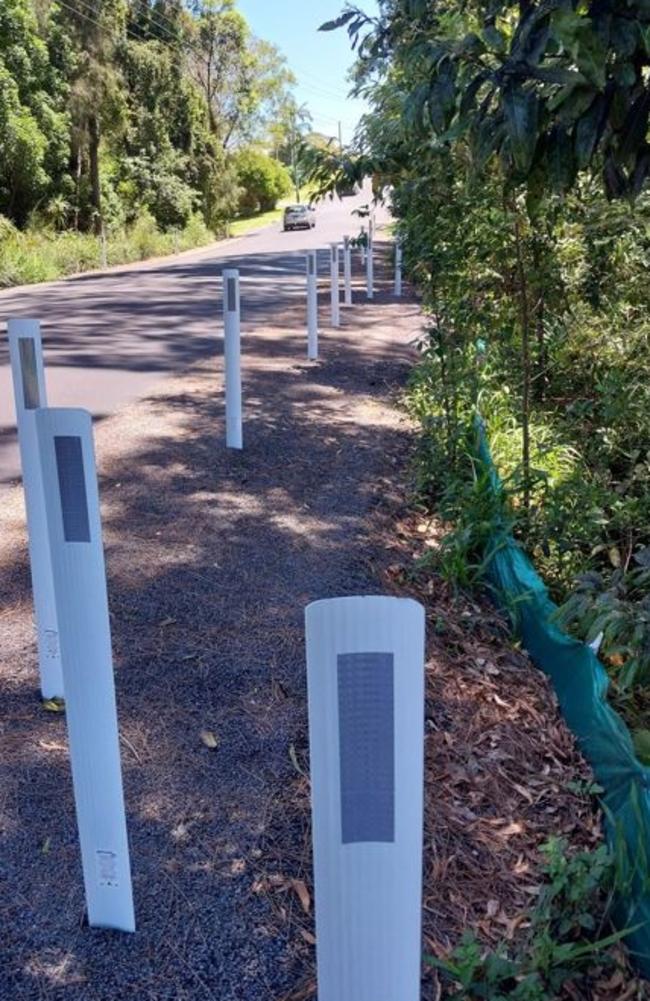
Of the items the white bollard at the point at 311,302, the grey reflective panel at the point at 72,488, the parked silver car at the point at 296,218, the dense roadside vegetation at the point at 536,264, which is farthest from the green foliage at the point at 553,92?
the parked silver car at the point at 296,218

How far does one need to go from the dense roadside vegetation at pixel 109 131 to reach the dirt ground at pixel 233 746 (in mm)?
21237

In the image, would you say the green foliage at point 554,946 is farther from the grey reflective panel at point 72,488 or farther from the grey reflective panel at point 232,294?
A: the grey reflective panel at point 232,294

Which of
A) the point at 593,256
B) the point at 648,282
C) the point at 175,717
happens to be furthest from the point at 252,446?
the point at 175,717

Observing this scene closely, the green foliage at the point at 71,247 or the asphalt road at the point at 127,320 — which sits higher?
the green foliage at the point at 71,247

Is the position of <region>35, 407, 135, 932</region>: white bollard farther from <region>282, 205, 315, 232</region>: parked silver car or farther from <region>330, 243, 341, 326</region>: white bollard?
<region>282, 205, 315, 232</region>: parked silver car

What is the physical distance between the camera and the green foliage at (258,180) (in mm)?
67938

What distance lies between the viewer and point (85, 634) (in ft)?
7.29

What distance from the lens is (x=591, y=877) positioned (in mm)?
2779

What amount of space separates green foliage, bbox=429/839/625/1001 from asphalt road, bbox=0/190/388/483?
471 centimetres

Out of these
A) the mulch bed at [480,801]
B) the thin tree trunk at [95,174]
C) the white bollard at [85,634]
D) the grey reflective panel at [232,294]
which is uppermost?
the thin tree trunk at [95,174]

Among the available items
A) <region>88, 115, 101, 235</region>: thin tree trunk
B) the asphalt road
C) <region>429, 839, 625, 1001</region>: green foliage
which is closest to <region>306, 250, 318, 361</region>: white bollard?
the asphalt road

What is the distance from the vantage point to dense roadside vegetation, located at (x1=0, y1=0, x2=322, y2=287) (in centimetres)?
3106

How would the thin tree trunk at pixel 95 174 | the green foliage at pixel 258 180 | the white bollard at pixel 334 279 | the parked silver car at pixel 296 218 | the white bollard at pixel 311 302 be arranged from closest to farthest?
the white bollard at pixel 311 302 → the white bollard at pixel 334 279 → the thin tree trunk at pixel 95 174 → the parked silver car at pixel 296 218 → the green foliage at pixel 258 180

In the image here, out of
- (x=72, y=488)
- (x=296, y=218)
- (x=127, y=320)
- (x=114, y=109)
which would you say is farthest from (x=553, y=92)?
(x=296, y=218)
